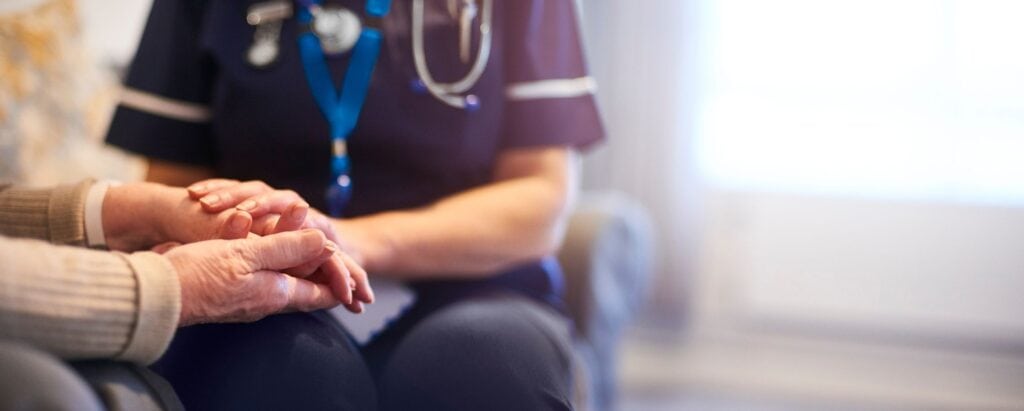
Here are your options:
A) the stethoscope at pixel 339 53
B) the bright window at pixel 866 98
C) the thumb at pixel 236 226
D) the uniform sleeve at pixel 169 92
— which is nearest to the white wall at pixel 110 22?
the uniform sleeve at pixel 169 92

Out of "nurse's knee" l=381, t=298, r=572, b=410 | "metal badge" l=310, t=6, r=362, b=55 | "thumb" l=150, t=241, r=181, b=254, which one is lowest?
"nurse's knee" l=381, t=298, r=572, b=410

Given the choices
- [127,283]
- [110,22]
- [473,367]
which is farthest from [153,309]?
[110,22]

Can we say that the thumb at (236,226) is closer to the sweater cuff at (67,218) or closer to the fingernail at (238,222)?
the fingernail at (238,222)

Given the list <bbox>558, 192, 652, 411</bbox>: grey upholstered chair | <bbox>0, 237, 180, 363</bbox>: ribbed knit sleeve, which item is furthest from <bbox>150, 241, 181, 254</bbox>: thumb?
<bbox>558, 192, 652, 411</bbox>: grey upholstered chair

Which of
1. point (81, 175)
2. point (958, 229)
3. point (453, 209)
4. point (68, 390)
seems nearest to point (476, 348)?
point (453, 209)

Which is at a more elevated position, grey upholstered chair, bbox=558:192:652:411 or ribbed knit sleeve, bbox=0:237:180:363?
ribbed knit sleeve, bbox=0:237:180:363

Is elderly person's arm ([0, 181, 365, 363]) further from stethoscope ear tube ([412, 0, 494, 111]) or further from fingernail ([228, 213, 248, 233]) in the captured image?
stethoscope ear tube ([412, 0, 494, 111])

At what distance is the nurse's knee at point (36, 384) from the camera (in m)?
0.45

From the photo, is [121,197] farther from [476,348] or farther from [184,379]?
[476,348]

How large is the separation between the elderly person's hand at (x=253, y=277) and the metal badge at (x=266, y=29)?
10.4 inches

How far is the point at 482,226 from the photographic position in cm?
92

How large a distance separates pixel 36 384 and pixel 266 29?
0.51m

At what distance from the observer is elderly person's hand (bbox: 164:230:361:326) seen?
620mm

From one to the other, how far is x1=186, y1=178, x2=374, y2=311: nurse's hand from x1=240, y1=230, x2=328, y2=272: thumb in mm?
40
